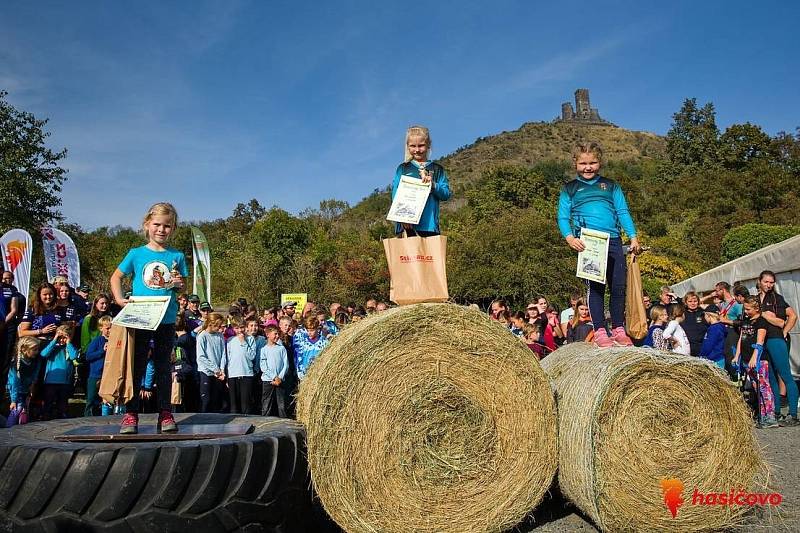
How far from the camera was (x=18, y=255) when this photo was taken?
14.6 meters

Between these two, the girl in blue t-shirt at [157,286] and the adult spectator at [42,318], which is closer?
the girl in blue t-shirt at [157,286]

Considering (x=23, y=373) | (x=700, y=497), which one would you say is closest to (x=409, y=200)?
(x=700, y=497)

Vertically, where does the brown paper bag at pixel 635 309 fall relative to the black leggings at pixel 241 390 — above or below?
above

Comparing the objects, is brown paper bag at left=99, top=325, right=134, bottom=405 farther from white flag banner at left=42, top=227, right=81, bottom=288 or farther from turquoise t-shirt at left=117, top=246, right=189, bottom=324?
white flag banner at left=42, top=227, right=81, bottom=288

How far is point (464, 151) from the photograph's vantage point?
397 feet

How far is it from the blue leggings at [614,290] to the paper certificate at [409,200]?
1.90 m

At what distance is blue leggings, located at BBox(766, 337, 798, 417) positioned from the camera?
28.8ft

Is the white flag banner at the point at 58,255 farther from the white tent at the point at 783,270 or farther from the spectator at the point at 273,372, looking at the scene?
the white tent at the point at 783,270

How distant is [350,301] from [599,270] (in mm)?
32905

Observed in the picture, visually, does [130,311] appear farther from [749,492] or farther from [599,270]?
[749,492]

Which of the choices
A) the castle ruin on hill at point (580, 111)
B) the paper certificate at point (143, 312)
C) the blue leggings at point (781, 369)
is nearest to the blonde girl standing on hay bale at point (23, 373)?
the paper certificate at point (143, 312)

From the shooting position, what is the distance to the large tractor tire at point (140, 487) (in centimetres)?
336

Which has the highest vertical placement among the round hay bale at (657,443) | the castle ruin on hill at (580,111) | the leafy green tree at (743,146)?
the castle ruin on hill at (580,111)

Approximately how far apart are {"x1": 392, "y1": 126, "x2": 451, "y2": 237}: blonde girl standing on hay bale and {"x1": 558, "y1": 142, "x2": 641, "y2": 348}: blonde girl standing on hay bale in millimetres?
1189
